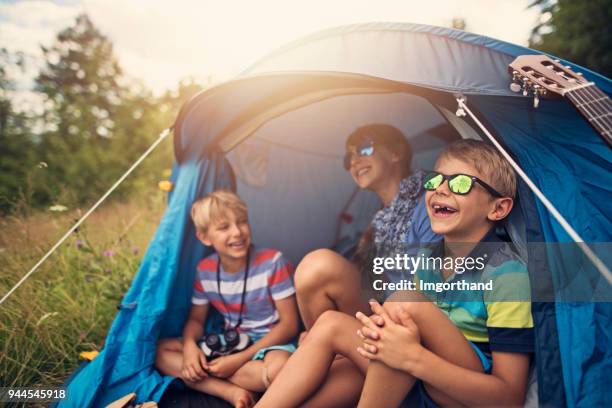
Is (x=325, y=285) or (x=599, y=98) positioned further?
(x=325, y=285)

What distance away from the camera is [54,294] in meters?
2.23

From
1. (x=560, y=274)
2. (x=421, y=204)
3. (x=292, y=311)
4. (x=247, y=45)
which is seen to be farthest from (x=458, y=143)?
(x=247, y=45)

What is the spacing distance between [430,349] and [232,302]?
1.06 meters

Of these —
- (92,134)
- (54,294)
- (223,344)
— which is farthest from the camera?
(92,134)

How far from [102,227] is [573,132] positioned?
3.14 metres

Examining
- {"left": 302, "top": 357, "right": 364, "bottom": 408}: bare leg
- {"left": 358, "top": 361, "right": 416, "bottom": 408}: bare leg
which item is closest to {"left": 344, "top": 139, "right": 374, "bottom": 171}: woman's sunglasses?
{"left": 302, "top": 357, "right": 364, "bottom": 408}: bare leg

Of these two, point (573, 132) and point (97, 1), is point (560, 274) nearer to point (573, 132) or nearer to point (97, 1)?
point (573, 132)

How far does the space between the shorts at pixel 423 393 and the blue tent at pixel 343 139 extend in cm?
15

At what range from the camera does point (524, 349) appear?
1145 mm

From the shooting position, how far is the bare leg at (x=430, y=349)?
1148 mm

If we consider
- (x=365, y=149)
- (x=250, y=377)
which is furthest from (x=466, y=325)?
(x=365, y=149)

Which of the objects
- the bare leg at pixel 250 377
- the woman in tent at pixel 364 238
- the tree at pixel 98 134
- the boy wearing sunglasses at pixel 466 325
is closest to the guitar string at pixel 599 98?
the boy wearing sunglasses at pixel 466 325

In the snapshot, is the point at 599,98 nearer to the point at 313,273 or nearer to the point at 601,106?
the point at 601,106

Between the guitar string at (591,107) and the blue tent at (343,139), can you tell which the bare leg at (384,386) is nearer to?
the blue tent at (343,139)
